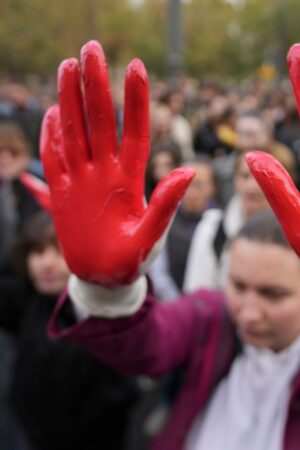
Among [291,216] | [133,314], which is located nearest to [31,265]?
[133,314]

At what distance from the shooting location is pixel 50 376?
2188 millimetres

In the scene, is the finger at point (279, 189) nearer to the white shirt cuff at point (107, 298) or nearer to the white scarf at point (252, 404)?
the white shirt cuff at point (107, 298)

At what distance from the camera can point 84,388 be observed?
2207 millimetres

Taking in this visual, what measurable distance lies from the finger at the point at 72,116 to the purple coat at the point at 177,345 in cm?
38

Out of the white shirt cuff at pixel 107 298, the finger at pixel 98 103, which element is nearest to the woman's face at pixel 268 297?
the white shirt cuff at pixel 107 298

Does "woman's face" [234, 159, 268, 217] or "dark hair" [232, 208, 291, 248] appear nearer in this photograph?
"dark hair" [232, 208, 291, 248]

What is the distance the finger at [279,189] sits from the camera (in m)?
1.06

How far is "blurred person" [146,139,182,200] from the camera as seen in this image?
148 inches

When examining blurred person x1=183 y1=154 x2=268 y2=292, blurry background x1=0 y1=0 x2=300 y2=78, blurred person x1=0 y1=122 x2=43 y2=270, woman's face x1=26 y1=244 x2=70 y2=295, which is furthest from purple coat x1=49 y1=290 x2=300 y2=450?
blurry background x1=0 y1=0 x2=300 y2=78

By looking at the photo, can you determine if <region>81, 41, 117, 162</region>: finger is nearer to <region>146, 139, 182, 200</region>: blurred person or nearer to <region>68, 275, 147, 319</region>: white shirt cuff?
<region>68, 275, 147, 319</region>: white shirt cuff

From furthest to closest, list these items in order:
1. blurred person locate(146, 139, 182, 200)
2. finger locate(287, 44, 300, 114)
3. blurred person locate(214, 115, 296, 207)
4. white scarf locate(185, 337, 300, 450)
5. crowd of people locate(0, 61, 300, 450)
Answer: blurred person locate(146, 139, 182, 200) < blurred person locate(214, 115, 296, 207) < crowd of people locate(0, 61, 300, 450) < white scarf locate(185, 337, 300, 450) < finger locate(287, 44, 300, 114)

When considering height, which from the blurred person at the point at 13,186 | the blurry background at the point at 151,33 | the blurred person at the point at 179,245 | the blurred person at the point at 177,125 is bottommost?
the blurry background at the point at 151,33

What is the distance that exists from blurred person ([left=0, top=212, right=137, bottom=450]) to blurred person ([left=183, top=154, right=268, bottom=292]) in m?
0.56

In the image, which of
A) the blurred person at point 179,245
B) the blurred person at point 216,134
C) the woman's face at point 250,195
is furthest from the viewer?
the blurred person at point 216,134
